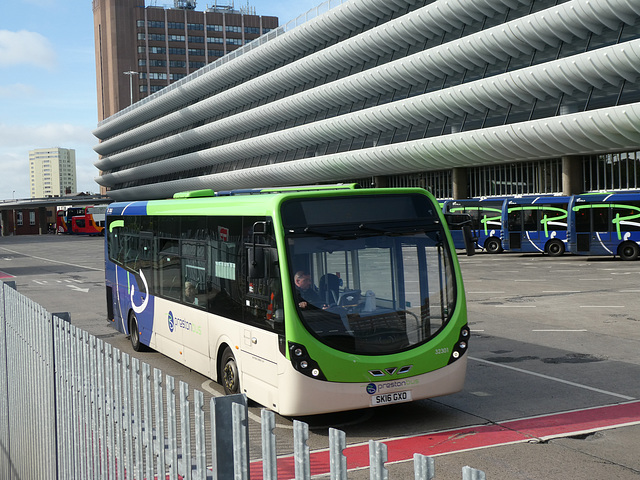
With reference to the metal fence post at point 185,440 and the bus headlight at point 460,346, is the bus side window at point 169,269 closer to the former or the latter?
the bus headlight at point 460,346

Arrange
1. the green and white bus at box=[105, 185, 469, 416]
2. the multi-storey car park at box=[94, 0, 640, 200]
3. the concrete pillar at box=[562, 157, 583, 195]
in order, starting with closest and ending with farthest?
the green and white bus at box=[105, 185, 469, 416] → the multi-storey car park at box=[94, 0, 640, 200] → the concrete pillar at box=[562, 157, 583, 195]

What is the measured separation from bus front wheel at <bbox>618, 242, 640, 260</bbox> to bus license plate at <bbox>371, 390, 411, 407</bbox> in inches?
1153

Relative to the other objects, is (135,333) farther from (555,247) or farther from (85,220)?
(85,220)

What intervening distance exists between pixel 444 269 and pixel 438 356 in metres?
1.05

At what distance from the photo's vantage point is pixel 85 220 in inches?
4067

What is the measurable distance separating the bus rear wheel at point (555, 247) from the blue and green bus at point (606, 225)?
1582 mm

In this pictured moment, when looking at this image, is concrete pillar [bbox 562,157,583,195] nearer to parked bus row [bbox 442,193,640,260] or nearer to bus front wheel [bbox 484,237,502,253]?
parked bus row [bbox 442,193,640,260]

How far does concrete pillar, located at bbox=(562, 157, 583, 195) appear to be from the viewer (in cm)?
4694

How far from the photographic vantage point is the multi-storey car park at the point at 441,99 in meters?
41.7

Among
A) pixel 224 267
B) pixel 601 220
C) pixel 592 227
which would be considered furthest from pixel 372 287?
pixel 592 227

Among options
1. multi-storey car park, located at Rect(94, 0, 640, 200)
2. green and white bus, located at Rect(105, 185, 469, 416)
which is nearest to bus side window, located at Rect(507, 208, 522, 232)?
multi-storey car park, located at Rect(94, 0, 640, 200)

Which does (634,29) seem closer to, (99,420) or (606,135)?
(606,135)

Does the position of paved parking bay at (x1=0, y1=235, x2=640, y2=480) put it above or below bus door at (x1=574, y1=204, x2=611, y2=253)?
below

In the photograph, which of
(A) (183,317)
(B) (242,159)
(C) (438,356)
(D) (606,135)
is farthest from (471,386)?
(B) (242,159)
